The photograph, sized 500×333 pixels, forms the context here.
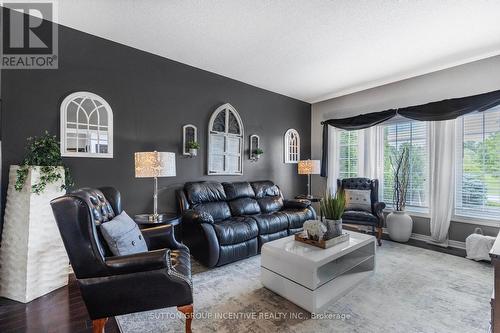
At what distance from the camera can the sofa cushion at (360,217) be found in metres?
3.52

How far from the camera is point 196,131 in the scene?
3.53 metres

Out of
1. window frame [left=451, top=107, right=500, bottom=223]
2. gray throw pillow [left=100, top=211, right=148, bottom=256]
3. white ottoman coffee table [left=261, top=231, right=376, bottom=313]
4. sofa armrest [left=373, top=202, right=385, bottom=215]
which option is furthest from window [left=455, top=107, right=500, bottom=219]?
gray throw pillow [left=100, top=211, right=148, bottom=256]

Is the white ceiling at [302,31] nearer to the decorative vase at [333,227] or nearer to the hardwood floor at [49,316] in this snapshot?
the decorative vase at [333,227]

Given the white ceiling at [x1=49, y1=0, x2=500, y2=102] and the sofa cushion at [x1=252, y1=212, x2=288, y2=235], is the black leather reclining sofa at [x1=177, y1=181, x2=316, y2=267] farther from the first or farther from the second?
the white ceiling at [x1=49, y1=0, x2=500, y2=102]

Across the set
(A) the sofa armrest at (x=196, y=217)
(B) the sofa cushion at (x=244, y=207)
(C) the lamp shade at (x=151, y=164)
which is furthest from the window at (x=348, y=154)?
(C) the lamp shade at (x=151, y=164)

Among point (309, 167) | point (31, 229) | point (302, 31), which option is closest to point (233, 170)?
point (309, 167)

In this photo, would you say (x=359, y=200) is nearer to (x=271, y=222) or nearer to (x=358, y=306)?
(x=271, y=222)

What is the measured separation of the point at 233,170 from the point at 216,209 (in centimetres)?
99

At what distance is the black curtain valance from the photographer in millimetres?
3027

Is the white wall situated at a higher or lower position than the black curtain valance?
higher

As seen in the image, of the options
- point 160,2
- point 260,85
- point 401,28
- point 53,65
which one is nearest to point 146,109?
point 53,65

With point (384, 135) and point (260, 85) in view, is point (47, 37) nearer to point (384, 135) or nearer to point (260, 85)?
point (260, 85)

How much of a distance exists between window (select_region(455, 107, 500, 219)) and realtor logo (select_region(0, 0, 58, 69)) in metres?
5.39

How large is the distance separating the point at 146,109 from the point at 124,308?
240cm
